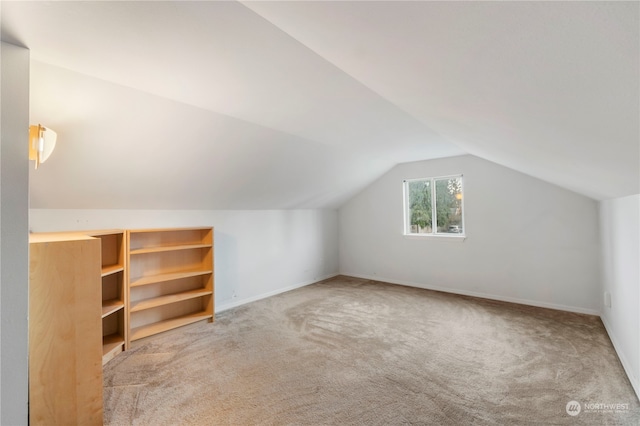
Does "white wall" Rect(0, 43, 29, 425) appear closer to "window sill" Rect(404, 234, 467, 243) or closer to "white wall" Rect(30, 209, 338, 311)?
"white wall" Rect(30, 209, 338, 311)

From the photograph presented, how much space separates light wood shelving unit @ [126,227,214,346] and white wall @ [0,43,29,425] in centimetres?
164

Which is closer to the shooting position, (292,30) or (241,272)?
(292,30)

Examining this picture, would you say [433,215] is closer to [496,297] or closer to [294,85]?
[496,297]

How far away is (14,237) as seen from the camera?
57.1 inches

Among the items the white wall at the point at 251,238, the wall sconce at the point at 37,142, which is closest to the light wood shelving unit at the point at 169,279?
the white wall at the point at 251,238

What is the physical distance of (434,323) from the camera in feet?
11.8

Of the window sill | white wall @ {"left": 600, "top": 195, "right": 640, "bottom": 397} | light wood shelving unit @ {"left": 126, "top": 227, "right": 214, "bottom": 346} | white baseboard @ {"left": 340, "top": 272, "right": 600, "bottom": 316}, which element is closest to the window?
the window sill

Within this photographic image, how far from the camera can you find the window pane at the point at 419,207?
531 cm

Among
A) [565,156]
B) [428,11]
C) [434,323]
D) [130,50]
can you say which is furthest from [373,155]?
[428,11]

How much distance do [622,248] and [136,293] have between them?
494 cm

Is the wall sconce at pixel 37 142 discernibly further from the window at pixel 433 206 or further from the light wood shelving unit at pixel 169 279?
the window at pixel 433 206

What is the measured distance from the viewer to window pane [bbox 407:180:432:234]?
17.4 feet

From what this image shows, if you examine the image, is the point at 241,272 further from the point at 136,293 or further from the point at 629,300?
the point at 629,300

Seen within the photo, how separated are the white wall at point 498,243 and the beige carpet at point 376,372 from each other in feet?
1.43
